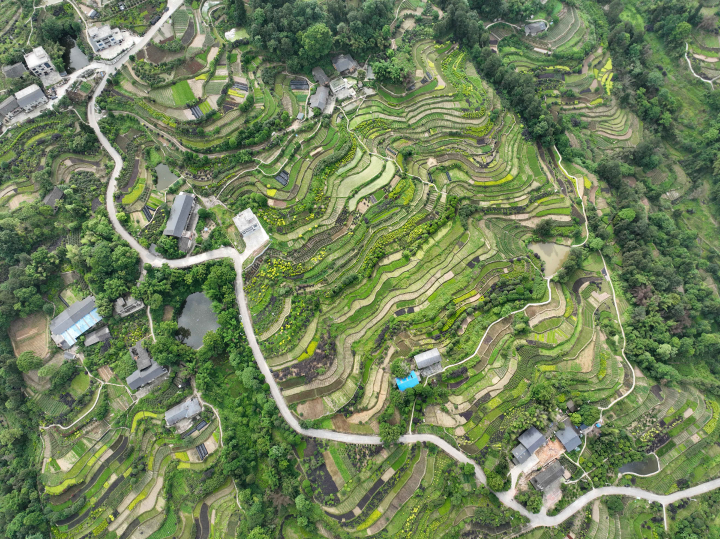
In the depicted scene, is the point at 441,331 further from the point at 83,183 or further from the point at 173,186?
the point at 83,183

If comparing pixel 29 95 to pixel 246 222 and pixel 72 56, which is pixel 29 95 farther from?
pixel 246 222

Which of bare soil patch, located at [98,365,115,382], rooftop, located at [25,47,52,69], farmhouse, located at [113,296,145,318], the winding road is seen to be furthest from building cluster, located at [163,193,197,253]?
rooftop, located at [25,47,52,69]

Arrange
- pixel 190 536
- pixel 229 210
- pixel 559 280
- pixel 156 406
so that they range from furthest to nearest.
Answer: pixel 229 210
pixel 559 280
pixel 156 406
pixel 190 536

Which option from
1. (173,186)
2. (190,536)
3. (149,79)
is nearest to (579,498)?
(190,536)

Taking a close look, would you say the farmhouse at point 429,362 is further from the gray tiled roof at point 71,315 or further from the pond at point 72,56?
the pond at point 72,56

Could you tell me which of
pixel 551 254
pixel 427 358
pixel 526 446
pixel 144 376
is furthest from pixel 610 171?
pixel 144 376
